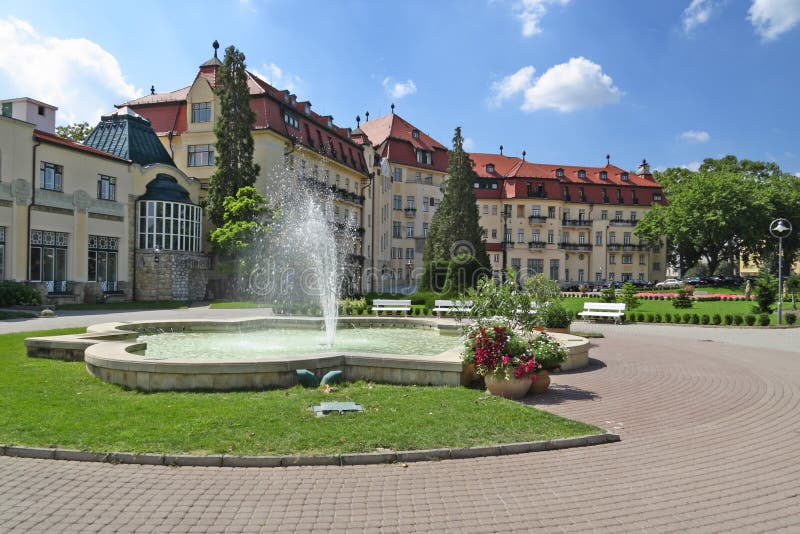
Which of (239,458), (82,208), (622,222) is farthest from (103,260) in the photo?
(622,222)

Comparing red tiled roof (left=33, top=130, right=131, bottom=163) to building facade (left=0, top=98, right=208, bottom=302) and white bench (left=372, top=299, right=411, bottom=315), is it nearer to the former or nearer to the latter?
building facade (left=0, top=98, right=208, bottom=302)

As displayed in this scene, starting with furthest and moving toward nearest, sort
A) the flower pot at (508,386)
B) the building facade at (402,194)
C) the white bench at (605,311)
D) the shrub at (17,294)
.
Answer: the building facade at (402,194) → the shrub at (17,294) → the white bench at (605,311) → the flower pot at (508,386)

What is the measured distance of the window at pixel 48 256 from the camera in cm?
3456

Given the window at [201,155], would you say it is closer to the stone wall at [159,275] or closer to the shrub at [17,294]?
the stone wall at [159,275]

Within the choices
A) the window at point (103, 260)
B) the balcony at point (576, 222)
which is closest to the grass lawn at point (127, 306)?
the window at point (103, 260)

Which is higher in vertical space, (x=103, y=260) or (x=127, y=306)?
(x=103, y=260)

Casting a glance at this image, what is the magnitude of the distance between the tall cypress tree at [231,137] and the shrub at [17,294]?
534 inches

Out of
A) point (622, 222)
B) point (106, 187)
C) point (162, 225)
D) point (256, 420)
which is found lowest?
point (256, 420)

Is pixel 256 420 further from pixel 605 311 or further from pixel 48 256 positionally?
pixel 48 256

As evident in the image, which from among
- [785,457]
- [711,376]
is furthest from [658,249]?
[785,457]

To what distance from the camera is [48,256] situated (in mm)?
35438

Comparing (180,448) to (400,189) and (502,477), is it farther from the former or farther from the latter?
(400,189)

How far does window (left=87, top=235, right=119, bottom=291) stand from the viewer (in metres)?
38.2

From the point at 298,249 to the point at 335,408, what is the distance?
28.0 m
